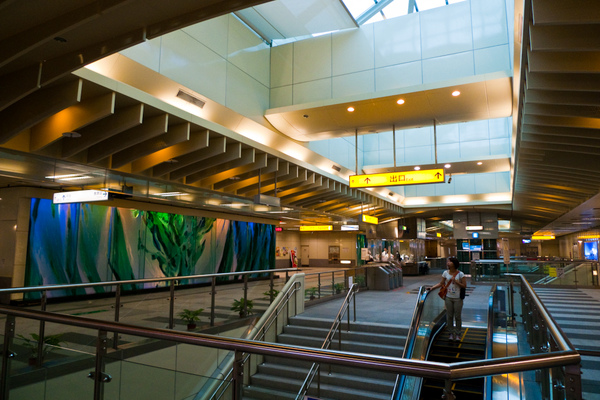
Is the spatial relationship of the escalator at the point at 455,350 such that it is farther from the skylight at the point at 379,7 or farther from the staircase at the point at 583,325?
the skylight at the point at 379,7

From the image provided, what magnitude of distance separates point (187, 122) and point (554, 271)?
46.4 ft

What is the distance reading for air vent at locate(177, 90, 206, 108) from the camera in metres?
8.26

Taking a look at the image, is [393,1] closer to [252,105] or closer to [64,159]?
[252,105]

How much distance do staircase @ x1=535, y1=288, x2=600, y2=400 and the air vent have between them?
7635 millimetres

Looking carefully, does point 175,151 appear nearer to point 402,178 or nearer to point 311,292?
point 402,178

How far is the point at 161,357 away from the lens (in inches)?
203

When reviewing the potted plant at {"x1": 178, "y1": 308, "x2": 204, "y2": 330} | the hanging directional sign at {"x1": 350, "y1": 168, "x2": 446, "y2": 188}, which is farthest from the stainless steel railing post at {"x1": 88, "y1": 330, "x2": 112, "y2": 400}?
the hanging directional sign at {"x1": 350, "y1": 168, "x2": 446, "y2": 188}

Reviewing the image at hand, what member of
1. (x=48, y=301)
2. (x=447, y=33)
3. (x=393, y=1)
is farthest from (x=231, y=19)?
(x=48, y=301)

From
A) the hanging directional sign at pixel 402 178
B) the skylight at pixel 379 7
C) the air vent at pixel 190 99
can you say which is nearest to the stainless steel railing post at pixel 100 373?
the air vent at pixel 190 99

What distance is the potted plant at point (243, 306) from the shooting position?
8.60m

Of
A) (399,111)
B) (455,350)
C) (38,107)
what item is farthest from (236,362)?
(455,350)

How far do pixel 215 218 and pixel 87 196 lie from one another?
7.95 meters

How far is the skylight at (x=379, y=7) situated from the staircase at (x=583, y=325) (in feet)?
23.6

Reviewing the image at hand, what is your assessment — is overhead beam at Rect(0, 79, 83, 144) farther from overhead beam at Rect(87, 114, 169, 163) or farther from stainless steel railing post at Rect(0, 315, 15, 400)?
stainless steel railing post at Rect(0, 315, 15, 400)
